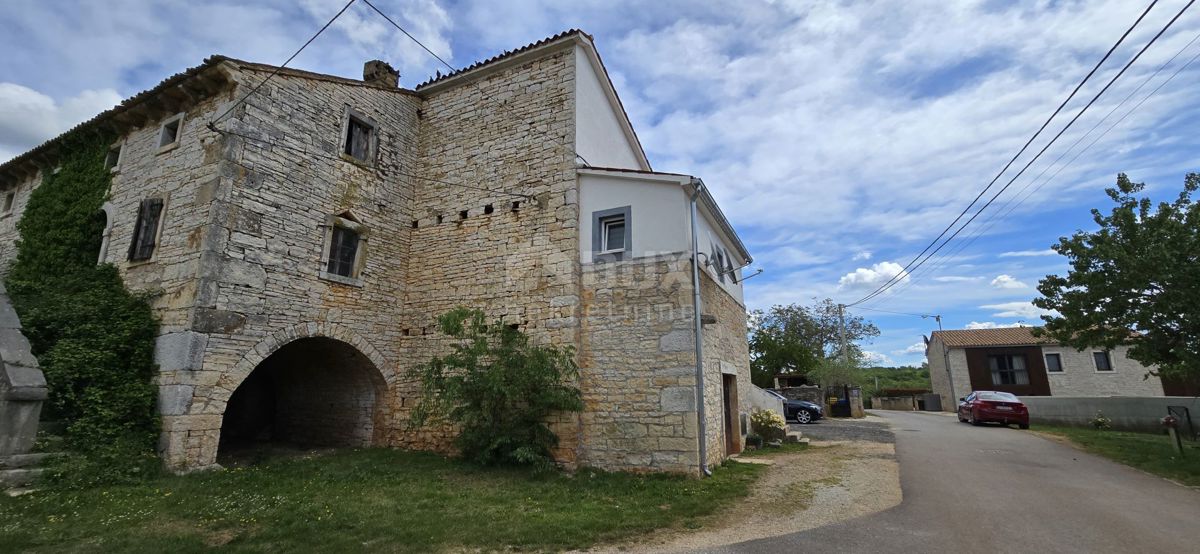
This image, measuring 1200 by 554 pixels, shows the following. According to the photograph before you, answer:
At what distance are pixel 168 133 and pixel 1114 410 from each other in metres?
25.9

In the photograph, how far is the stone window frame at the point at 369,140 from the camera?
10.5 m

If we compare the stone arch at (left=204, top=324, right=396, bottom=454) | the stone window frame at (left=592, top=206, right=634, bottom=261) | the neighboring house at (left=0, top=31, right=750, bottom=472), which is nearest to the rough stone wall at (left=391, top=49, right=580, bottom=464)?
Result: the neighboring house at (left=0, top=31, right=750, bottom=472)

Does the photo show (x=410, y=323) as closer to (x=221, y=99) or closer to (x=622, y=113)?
(x=221, y=99)

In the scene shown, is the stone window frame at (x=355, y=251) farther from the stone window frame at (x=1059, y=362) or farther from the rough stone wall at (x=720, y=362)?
the stone window frame at (x=1059, y=362)

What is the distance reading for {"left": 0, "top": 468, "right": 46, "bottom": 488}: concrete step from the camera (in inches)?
238

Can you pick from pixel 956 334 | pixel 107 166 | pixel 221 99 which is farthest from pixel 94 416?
pixel 956 334

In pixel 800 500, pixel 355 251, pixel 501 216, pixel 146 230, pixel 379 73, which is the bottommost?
pixel 800 500

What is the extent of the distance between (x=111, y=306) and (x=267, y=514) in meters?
5.41

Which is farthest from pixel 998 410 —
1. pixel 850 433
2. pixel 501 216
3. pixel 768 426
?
pixel 501 216

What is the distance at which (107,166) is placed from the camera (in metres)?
11.2

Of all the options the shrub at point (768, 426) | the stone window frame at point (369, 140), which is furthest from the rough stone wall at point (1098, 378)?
the stone window frame at point (369, 140)

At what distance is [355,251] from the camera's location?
10414 mm

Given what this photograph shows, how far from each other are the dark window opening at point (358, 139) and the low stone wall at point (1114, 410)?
68.1 feet

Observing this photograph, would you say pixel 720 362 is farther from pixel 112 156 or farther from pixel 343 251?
pixel 112 156
